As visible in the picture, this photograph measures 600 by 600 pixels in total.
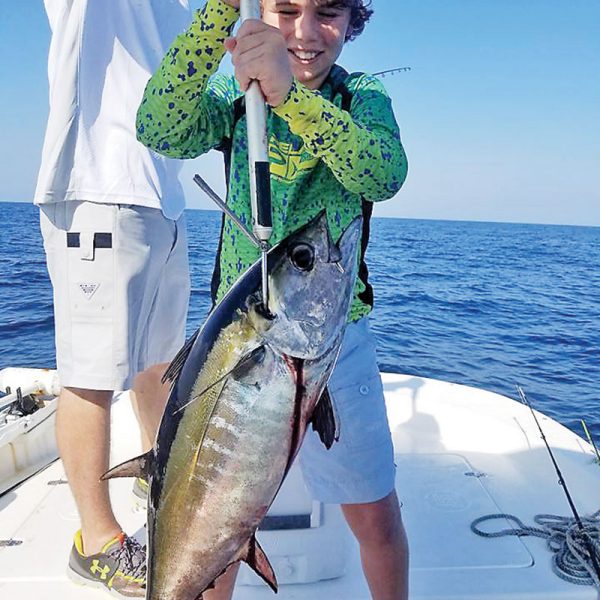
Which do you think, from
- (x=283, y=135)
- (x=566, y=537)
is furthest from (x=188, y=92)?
(x=566, y=537)

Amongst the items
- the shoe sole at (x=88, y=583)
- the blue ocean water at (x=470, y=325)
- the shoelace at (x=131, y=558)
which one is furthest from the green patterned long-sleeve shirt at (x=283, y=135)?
the blue ocean water at (x=470, y=325)

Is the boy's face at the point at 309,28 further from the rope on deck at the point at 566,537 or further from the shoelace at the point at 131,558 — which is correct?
the rope on deck at the point at 566,537

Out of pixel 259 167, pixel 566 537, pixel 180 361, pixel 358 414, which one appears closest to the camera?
pixel 259 167

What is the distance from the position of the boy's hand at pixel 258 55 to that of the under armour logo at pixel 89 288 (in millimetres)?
1137

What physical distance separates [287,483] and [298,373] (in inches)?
48.9

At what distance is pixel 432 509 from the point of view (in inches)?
117

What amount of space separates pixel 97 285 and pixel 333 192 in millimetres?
875

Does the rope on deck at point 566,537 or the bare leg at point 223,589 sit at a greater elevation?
the bare leg at point 223,589

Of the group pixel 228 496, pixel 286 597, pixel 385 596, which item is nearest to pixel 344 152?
pixel 228 496

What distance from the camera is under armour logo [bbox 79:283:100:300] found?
2.05 metres

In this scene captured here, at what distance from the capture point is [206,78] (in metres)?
1.39

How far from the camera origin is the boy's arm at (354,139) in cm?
129

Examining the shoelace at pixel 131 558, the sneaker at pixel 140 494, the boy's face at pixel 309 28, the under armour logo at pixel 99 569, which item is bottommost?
the sneaker at pixel 140 494

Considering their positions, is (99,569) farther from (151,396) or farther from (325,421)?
(325,421)
